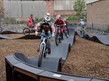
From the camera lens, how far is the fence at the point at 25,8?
4209 centimetres

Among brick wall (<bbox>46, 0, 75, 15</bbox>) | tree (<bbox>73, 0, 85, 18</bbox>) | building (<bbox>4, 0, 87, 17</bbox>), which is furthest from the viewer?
brick wall (<bbox>46, 0, 75, 15</bbox>)

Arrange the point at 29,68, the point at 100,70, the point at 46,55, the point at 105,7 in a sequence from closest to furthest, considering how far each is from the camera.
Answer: the point at 29,68
the point at 100,70
the point at 46,55
the point at 105,7

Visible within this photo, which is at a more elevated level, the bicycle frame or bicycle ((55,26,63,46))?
the bicycle frame

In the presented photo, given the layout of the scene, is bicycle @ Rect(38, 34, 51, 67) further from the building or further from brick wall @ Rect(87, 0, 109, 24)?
the building

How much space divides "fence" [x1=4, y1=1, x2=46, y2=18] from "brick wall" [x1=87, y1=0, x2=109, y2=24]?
21.8 feet

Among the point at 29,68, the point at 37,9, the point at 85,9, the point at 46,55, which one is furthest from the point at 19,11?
the point at 29,68

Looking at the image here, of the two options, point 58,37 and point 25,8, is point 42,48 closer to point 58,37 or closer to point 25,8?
point 58,37

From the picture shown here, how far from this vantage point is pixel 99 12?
113 ft

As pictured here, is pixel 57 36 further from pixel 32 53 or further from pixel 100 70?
pixel 100 70

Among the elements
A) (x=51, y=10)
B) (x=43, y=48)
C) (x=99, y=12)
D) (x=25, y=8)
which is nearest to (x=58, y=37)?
(x=43, y=48)

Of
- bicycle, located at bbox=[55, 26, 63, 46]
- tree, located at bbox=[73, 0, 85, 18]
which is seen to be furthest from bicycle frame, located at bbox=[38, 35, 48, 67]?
tree, located at bbox=[73, 0, 85, 18]

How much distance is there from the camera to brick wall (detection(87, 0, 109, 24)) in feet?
103

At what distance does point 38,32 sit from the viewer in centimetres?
1103

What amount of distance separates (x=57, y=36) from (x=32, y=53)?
2.35 m
